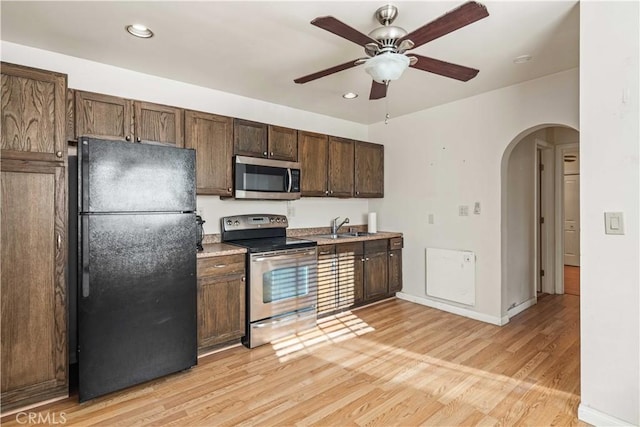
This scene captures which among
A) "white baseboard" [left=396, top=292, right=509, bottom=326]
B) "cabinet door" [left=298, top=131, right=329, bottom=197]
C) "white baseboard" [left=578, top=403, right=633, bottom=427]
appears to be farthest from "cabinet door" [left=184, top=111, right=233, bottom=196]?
"white baseboard" [left=578, top=403, right=633, bottom=427]

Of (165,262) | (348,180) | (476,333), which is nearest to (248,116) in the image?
(348,180)

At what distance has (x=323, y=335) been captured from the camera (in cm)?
335

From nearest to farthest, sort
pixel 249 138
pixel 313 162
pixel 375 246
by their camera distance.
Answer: pixel 249 138 → pixel 313 162 → pixel 375 246

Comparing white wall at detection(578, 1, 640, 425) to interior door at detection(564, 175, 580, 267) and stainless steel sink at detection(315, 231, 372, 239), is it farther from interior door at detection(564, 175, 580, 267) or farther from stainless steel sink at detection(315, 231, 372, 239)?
interior door at detection(564, 175, 580, 267)

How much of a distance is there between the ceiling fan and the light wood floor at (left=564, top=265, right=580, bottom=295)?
4360mm

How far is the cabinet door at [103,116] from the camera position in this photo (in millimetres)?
2598

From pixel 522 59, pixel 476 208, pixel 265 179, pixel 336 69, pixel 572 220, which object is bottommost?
pixel 572 220

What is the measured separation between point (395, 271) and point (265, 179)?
2136mm

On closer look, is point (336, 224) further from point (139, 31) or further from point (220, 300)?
point (139, 31)

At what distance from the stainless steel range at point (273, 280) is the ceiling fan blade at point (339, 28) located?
6.31ft

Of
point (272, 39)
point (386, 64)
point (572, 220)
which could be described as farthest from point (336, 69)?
point (572, 220)

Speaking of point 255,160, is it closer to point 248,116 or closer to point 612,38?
point 248,116

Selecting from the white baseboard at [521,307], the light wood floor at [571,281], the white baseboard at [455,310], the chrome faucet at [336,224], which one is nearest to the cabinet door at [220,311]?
the chrome faucet at [336,224]

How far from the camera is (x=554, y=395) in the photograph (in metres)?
2.27
